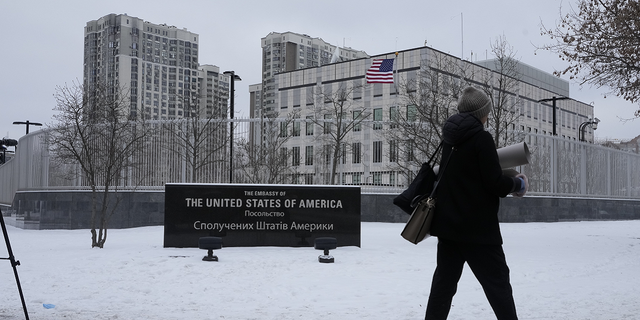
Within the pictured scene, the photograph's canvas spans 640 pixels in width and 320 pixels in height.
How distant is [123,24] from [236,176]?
10491cm

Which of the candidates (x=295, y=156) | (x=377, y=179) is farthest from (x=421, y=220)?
(x=295, y=156)

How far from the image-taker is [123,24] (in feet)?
376

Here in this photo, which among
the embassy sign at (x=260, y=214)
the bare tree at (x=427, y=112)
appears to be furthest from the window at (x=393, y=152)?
the embassy sign at (x=260, y=214)

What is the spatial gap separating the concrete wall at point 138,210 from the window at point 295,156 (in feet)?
9.57

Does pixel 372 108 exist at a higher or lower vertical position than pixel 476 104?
higher

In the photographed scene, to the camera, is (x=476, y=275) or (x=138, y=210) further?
(x=138, y=210)

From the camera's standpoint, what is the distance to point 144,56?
117188 mm

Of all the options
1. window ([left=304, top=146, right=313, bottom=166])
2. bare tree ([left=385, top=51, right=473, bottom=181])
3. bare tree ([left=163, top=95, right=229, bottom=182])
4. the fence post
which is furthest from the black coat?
the fence post

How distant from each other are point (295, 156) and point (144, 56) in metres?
104

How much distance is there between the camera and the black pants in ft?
13.0

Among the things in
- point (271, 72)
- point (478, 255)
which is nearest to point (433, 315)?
point (478, 255)

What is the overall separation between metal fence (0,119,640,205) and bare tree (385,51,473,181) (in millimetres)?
872

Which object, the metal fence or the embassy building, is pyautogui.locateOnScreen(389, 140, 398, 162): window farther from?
the metal fence

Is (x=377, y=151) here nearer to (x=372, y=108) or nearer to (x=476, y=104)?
(x=476, y=104)
